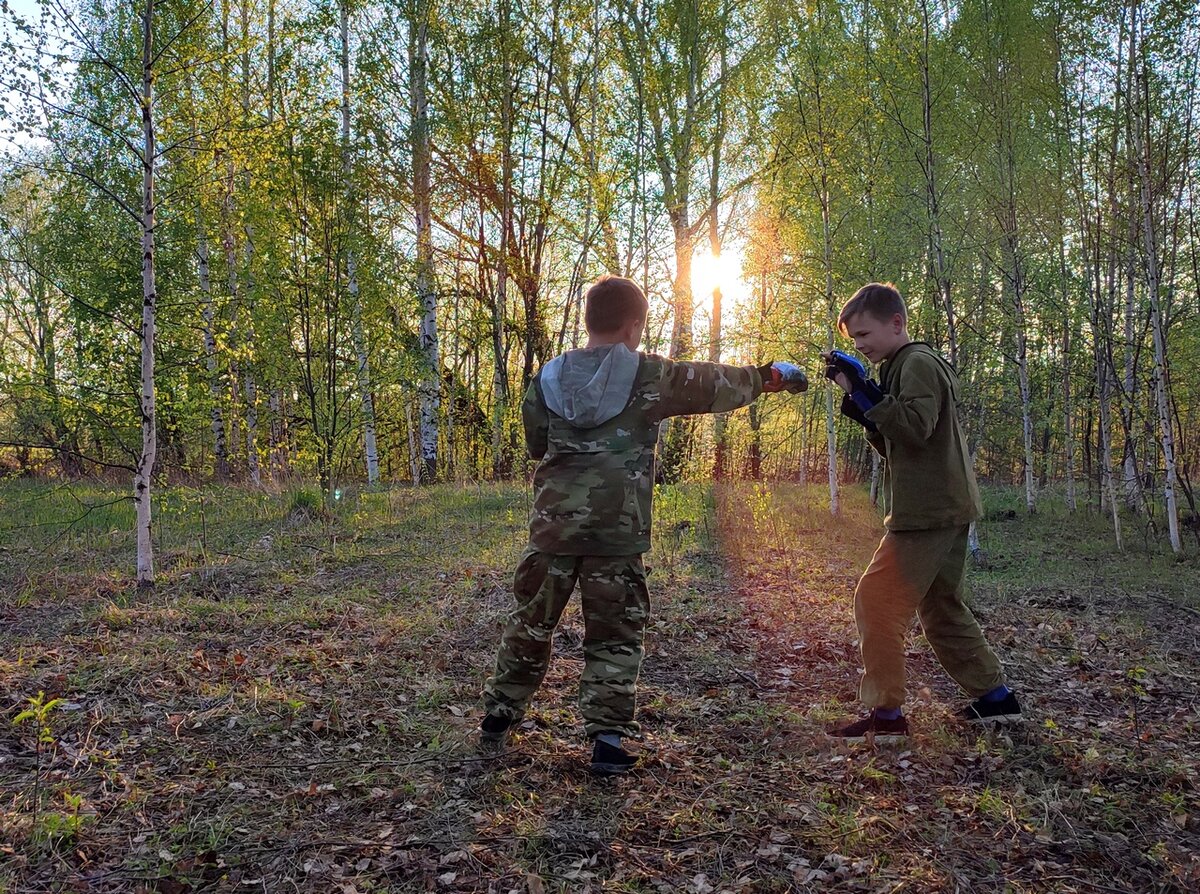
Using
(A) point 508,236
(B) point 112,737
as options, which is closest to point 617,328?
(B) point 112,737

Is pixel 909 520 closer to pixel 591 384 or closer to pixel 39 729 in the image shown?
pixel 591 384

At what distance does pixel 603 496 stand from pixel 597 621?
585mm

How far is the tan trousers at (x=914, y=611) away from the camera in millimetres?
3465

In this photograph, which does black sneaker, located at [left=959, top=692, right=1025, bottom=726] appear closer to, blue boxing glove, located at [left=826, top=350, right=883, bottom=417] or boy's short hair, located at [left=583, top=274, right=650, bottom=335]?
blue boxing glove, located at [left=826, top=350, right=883, bottom=417]

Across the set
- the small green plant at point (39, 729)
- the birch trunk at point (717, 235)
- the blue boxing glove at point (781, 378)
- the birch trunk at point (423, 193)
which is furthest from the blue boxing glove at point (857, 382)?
the birch trunk at point (423, 193)

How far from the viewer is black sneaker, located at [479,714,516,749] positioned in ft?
11.2

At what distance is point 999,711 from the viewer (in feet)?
11.9

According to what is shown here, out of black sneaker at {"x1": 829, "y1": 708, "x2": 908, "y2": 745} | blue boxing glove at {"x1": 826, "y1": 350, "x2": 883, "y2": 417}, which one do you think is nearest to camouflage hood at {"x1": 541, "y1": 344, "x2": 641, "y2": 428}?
blue boxing glove at {"x1": 826, "y1": 350, "x2": 883, "y2": 417}

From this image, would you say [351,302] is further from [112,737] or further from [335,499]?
[112,737]

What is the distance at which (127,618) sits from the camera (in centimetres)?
535

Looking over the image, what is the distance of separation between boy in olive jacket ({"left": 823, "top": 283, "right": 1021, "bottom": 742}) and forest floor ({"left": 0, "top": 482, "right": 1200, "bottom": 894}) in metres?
0.28

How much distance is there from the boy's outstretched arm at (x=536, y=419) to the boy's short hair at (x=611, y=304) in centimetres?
41

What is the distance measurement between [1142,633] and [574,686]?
455cm

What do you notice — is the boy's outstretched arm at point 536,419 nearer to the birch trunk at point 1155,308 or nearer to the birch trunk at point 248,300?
the birch trunk at point 248,300
